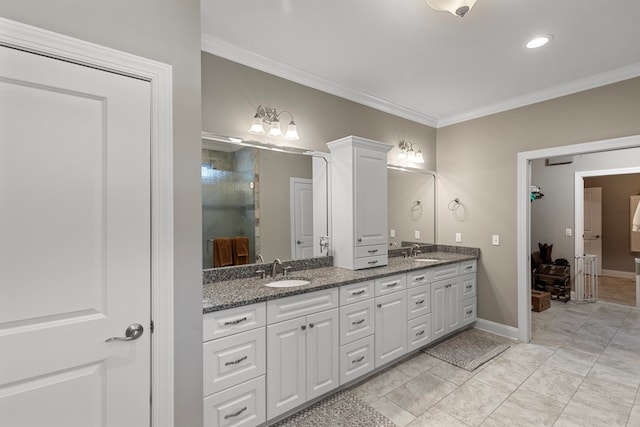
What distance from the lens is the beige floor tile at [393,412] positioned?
2.04 m

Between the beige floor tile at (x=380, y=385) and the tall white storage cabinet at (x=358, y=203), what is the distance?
95 cm

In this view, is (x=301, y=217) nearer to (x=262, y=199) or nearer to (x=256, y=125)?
(x=262, y=199)

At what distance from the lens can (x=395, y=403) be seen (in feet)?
7.36

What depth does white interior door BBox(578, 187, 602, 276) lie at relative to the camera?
647cm

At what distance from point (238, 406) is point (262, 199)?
4.91 feet

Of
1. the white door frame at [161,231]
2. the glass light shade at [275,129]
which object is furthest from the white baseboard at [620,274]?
the white door frame at [161,231]

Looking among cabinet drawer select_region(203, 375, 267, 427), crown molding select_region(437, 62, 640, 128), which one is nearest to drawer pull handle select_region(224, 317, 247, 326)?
cabinet drawer select_region(203, 375, 267, 427)

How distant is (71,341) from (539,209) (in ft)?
21.7

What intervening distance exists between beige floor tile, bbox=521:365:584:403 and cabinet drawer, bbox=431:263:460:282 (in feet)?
3.59

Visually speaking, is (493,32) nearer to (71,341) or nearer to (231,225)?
(231,225)

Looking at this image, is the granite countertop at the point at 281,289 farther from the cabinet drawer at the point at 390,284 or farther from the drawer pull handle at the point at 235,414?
the drawer pull handle at the point at 235,414

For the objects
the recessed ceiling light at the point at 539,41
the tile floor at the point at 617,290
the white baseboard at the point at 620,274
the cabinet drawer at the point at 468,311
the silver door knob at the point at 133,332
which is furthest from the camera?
the white baseboard at the point at 620,274

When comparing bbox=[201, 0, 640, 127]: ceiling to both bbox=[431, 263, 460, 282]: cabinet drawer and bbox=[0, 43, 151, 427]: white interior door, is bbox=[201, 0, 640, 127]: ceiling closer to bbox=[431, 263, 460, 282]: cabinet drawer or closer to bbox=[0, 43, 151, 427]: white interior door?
bbox=[0, 43, 151, 427]: white interior door

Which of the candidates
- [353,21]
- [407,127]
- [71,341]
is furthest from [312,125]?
[71,341]
